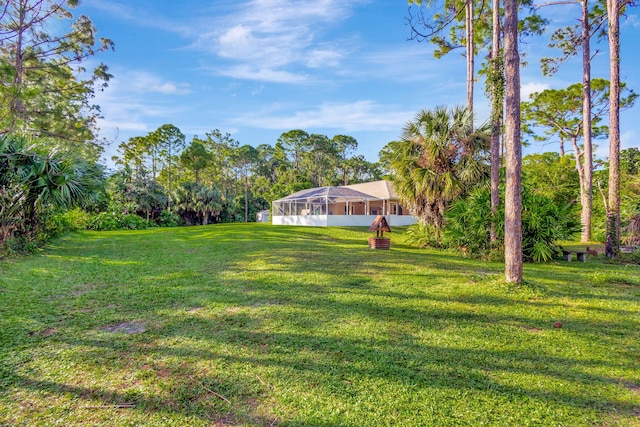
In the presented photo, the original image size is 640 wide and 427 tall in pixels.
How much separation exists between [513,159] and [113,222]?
2358 cm

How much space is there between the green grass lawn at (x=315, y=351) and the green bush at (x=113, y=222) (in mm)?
16172

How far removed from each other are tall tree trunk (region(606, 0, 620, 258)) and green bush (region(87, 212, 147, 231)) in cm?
2544

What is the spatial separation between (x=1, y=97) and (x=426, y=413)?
1235 cm

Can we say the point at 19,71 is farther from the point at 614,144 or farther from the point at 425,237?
the point at 614,144

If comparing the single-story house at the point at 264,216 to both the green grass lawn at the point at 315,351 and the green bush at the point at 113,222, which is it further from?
the green grass lawn at the point at 315,351

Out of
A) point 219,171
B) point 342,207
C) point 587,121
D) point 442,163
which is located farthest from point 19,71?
point 219,171

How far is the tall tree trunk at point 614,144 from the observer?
8812 mm

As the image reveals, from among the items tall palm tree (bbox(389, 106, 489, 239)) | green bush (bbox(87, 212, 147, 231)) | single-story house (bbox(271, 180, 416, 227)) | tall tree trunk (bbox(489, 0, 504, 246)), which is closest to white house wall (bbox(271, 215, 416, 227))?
single-story house (bbox(271, 180, 416, 227))

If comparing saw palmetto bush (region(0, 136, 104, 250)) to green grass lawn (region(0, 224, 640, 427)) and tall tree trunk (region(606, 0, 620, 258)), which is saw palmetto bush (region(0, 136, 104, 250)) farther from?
tall tree trunk (region(606, 0, 620, 258))

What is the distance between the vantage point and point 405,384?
236 cm

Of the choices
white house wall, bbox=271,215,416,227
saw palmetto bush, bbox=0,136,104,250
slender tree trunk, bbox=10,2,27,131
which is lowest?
white house wall, bbox=271,215,416,227

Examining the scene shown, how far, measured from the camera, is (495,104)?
21.2 ft

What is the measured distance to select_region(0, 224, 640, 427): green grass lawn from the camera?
205cm

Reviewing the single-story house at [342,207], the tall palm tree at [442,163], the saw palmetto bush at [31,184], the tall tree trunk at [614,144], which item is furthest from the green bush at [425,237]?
the saw palmetto bush at [31,184]
